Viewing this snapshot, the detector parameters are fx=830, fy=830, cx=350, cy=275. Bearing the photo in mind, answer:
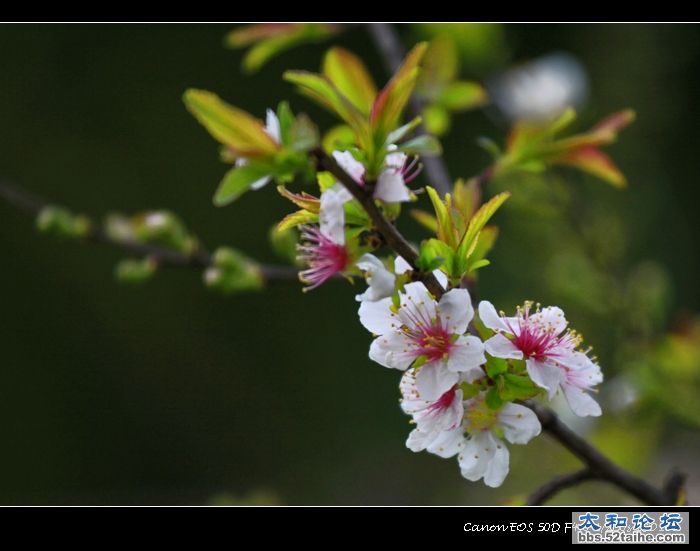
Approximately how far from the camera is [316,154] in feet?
1.33

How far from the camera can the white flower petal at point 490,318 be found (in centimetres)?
45

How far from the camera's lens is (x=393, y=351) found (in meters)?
0.46

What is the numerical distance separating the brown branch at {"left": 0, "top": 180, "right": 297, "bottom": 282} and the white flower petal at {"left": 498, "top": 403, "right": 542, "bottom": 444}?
30cm

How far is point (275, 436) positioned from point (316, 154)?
2135mm

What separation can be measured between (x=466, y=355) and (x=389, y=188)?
3.8 inches

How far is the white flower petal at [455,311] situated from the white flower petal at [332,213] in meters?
0.06

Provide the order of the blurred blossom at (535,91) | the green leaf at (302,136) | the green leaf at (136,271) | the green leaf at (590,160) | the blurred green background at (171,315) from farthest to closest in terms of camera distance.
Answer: the blurred green background at (171,315), the blurred blossom at (535,91), the green leaf at (136,271), the green leaf at (590,160), the green leaf at (302,136)

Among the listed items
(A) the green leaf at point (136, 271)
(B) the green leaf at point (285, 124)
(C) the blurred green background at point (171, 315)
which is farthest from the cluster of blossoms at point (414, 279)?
(C) the blurred green background at point (171, 315)

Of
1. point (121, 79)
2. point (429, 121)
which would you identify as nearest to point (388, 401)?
point (121, 79)

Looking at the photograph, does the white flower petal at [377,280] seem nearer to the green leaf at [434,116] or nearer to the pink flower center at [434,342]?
the pink flower center at [434,342]

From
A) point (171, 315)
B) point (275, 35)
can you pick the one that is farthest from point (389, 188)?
point (171, 315)

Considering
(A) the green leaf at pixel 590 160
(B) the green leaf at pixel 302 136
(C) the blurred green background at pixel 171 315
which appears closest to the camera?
(B) the green leaf at pixel 302 136

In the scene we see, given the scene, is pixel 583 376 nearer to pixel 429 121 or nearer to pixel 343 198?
pixel 343 198

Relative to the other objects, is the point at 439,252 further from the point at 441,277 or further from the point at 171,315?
the point at 171,315
